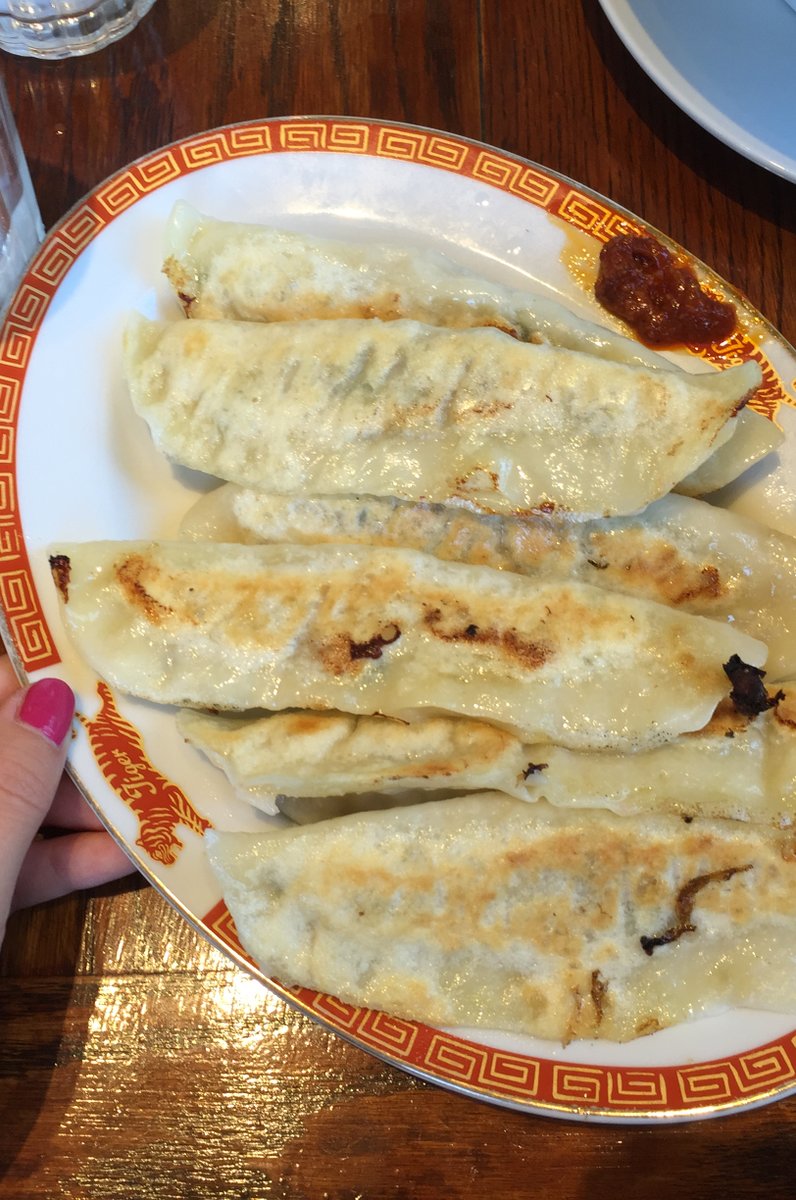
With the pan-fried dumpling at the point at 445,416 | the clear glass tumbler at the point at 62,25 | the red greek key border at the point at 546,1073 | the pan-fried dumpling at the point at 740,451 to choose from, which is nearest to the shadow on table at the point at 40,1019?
the red greek key border at the point at 546,1073

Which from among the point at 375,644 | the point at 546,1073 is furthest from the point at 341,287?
the point at 546,1073

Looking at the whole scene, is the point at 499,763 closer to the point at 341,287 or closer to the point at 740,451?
the point at 740,451

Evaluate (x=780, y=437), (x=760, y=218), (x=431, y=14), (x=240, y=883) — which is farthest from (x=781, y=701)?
(x=431, y=14)

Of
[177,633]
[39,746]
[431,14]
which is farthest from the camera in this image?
[431,14]

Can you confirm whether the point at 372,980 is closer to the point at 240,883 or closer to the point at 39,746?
the point at 240,883

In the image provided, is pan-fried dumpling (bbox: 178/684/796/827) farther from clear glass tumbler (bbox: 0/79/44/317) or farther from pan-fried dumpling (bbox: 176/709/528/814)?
clear glass tumbler (bbox: 0/79/44/317)
